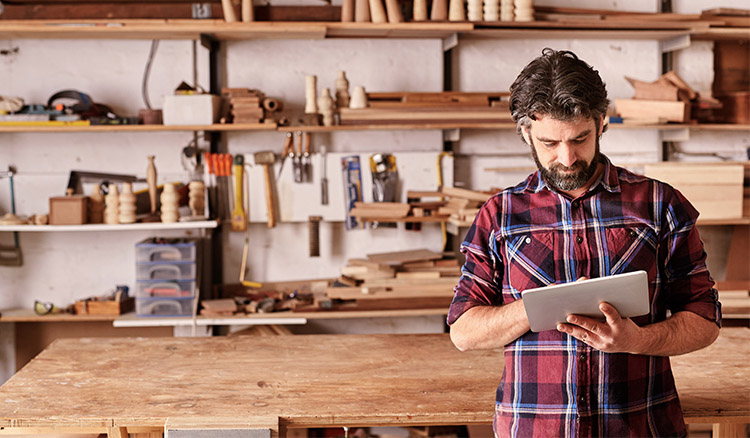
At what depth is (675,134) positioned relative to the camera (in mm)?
4258

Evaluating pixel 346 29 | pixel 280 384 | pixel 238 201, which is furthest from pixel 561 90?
pixel 238 201

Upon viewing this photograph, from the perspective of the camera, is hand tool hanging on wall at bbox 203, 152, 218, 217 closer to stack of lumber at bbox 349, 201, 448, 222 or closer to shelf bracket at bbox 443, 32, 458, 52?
stack of lumber at bbox 349, 201, 448, 222

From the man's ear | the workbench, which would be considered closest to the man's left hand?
A: the man's ear

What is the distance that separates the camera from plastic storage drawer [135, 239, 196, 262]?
391 cm

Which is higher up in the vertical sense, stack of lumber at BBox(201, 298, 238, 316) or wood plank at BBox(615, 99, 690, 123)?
wood plank at BBox(615, 99, 690, 123)

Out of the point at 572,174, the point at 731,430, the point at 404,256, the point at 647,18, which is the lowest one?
the point at 731,430

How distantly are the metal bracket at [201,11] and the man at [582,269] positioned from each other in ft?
8.68

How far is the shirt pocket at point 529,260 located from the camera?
183cm

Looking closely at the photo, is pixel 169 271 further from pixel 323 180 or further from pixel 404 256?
pixel 404 256

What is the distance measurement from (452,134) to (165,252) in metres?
1.68

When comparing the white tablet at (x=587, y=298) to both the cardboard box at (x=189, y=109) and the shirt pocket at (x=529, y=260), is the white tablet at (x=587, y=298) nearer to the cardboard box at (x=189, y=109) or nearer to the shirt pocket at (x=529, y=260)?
the shirt pocket at (x=529, y=260)

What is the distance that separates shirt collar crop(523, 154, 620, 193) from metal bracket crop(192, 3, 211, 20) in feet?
8.80

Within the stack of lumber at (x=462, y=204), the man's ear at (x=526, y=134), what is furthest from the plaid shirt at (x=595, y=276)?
the stack of lumber at (x=462, y=204)

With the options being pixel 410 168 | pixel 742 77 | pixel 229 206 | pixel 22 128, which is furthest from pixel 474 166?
pixel 22 128
